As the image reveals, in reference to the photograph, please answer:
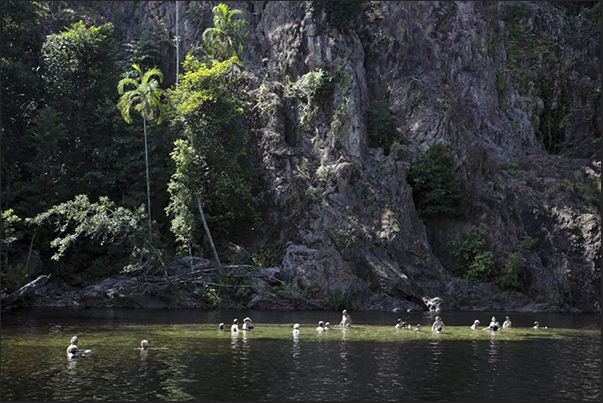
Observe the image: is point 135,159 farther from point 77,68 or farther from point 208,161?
point 77,68

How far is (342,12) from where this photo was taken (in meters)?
60.3

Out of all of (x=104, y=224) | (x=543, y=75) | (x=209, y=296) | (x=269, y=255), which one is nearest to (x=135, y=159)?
(x=104, y=224)

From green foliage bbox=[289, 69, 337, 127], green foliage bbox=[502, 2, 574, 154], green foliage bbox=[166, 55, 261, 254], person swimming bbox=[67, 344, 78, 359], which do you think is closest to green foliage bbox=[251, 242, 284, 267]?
green foliage bbox=[166, 55, 261, 254]

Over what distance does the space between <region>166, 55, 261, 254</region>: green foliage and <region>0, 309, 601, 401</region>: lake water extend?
15.2 m

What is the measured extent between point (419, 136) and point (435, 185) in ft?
21.1

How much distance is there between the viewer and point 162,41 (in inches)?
2625

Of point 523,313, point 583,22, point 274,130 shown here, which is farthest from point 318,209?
point 583,22

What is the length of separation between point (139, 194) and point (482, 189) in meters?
32.4

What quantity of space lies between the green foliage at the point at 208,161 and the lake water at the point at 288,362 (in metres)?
15.2

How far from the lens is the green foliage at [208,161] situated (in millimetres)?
51125

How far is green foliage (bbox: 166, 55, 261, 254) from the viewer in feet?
168

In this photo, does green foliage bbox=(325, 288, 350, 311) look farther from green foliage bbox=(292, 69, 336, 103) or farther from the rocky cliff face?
green foliage bbox=(292, 69, 336, 103)

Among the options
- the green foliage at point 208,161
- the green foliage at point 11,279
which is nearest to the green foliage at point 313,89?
the green foliage at point 208,161

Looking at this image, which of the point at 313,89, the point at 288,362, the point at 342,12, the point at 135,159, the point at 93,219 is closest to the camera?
the point at 288,362
